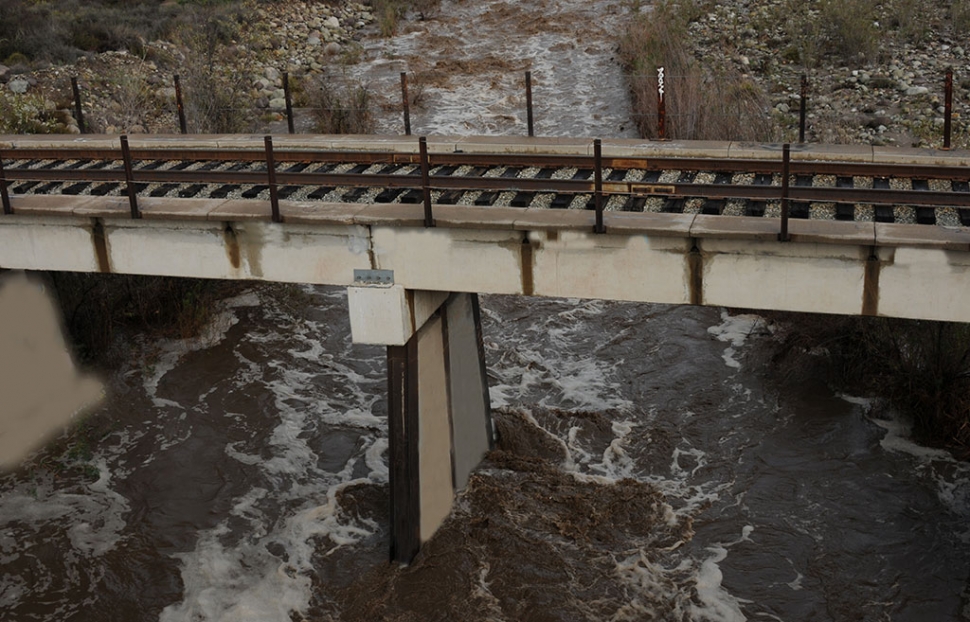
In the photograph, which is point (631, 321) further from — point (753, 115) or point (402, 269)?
point (402, 269)

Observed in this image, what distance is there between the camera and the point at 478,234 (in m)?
10.3

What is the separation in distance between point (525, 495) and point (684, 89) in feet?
33.4

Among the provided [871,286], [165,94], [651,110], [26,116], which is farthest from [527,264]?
[165,94]

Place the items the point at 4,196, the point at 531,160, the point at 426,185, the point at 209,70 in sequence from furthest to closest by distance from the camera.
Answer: the point at 209,70 → the point at 531,160 → the point at 4,196 → the point at 426,185

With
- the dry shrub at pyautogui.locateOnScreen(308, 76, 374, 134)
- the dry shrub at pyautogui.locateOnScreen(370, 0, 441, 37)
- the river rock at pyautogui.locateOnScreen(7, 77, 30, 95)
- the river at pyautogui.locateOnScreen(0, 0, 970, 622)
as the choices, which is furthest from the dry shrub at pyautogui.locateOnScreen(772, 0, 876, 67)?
the river rock at pyautogui.locateOnScreen(7, 77, 30, 95)

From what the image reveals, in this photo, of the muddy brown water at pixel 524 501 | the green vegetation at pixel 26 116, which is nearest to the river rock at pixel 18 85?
the green vegetation at pixel 26 116

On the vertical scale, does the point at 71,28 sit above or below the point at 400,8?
above

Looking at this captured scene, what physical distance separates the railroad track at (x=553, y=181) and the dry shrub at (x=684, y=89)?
25.6 ft

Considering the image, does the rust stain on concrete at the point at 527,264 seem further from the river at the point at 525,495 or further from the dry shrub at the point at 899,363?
the dry shrub at the point at 899,363

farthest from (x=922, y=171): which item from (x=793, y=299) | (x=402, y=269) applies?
(x=402, y=269)

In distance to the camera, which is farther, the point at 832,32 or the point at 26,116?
the point at 832,32

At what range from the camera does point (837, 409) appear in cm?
1485

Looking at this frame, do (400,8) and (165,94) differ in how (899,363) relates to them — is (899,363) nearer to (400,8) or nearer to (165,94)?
(165,94)

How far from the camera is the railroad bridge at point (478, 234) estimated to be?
370 inches
